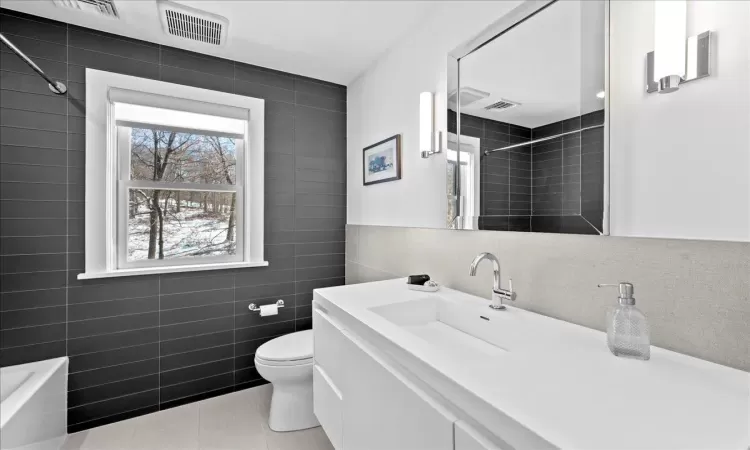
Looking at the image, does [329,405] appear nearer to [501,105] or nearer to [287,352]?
[287,352]

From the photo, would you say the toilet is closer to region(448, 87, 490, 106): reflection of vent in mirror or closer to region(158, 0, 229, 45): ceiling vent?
region(448, 87, 490, 106): reflection of vent in mirror

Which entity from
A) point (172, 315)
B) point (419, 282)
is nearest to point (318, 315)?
point (419, 282)

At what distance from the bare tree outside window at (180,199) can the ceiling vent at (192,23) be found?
61 centimetres

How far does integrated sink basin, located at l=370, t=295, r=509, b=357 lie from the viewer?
1.18m

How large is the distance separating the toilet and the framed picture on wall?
1.18m

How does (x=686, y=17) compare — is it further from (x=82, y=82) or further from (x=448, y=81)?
(x=82, y=82)

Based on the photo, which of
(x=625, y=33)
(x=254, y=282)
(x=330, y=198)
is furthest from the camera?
(x=330, y=198)

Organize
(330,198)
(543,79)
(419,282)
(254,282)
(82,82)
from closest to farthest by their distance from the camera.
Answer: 1. (543,79)
2. (419,282)
3. (82,82)
4. (254,282)
5. (330,198)

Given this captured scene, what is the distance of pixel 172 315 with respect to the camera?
7.07ft

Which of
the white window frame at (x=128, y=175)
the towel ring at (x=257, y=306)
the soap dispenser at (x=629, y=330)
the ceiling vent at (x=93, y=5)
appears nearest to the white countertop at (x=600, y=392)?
the soap dispenser at (x=629, y=330)

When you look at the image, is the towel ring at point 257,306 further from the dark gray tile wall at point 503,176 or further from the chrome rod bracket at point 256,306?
the dark gray tile wall at point 503,176

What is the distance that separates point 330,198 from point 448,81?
136 cm

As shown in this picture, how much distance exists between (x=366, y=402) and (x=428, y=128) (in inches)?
50.7

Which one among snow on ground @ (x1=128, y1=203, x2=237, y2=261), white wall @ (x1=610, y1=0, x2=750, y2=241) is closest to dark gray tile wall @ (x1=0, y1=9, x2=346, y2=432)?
snow on ground @ (x1=128, y1=203, x2=237, y2=261)
